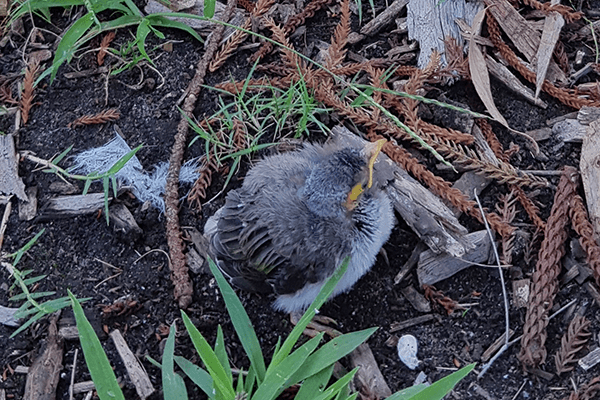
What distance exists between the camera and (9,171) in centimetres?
354

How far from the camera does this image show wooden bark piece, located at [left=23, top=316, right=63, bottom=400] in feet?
10.2

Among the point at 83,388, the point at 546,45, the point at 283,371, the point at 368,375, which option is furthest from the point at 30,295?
the point at 546,45

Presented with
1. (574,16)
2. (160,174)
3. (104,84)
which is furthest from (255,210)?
(574,16)

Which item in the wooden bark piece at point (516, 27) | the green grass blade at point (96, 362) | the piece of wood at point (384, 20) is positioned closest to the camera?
the green grass blade at point (96, 362)

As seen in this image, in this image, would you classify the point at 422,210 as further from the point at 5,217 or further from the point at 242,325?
the point at 5,217

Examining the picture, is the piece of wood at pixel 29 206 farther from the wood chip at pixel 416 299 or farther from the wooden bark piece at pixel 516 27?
the wooden bark piece at pixel 516 27

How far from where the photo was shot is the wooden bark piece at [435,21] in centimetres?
359

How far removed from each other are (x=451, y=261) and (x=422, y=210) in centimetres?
28

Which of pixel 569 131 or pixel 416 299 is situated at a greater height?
pixel 569 131

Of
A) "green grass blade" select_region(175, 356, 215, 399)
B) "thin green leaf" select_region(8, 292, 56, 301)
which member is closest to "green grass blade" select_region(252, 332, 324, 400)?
"green grass blade" select_region(175, 356, 215, 399)

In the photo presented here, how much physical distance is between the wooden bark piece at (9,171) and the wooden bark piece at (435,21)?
2126 millimetres

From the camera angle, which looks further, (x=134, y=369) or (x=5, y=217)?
(x=5, y=217)

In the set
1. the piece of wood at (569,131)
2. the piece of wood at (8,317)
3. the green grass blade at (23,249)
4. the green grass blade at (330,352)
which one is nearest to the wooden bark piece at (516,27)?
the piece of wood at (569,131)

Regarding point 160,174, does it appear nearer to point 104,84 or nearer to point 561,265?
point 104,84
